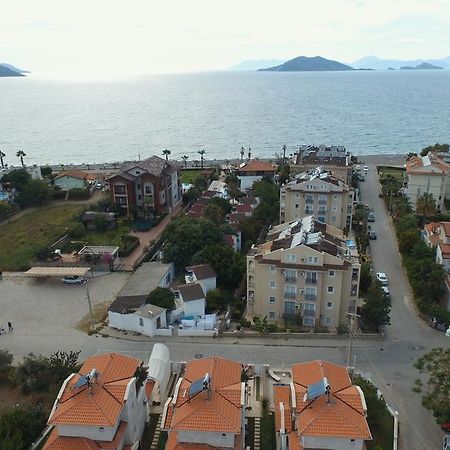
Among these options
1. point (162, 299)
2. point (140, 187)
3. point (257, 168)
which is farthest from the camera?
point (257, 168)

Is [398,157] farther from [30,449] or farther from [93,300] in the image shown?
[30,449]

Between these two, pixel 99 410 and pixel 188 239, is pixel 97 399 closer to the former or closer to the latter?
pixel 99 410

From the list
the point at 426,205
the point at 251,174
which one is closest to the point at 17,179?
the point at 251,174

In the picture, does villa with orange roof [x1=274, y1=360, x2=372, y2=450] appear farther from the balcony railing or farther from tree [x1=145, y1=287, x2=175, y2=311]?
tree [x1=145, y1=287, x2=175, y2=311]

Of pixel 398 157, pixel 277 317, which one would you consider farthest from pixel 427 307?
pixel 398 157

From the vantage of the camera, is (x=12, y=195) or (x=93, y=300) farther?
(x=12, y=195)

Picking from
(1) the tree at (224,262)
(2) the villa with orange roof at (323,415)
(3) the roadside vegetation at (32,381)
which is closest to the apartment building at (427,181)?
(1) the tree at (224,262)

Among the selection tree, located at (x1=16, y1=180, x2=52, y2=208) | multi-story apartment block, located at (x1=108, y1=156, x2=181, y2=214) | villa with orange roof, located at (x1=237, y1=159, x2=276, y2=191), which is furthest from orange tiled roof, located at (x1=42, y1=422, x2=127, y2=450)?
villa with orange roof, located at (x1=237, y1=159, x2=276, y2=191)
